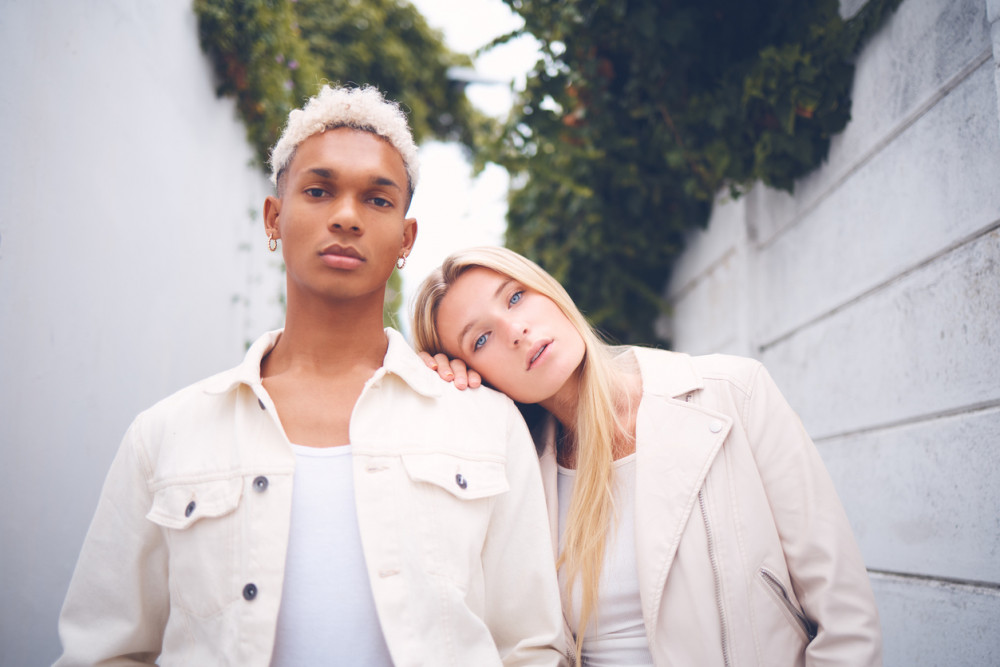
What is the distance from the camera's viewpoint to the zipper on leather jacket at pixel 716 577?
1.79 meters

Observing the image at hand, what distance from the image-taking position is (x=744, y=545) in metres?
1.83

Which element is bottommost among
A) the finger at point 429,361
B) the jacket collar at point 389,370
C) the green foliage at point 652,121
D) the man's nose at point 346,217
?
the jacket collar at point 389,370

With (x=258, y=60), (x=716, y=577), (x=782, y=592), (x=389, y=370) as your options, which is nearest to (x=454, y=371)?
(x=389, y=370)

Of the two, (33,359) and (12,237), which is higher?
(12,237)

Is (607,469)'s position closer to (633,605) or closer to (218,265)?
(633,605)

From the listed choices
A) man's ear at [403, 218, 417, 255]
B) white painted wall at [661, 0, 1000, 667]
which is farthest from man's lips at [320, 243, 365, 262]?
white painted wall at [661, 0, 1000, 667]

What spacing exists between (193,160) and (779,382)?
3210mm

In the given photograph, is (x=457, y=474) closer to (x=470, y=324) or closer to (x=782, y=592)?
(x=470, y=324)

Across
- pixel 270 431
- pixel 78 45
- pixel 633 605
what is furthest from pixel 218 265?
pixel 633 605

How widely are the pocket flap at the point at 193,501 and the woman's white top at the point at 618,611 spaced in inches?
38.9

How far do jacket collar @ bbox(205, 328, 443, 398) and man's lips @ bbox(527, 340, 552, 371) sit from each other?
0.31m

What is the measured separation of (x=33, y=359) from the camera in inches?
83.0

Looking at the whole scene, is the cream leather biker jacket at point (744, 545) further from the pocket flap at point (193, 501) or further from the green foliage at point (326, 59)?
the green foliage at point (326, 59)

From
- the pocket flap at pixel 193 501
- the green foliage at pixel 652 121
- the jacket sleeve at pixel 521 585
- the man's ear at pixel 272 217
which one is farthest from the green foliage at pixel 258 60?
the jacket sleeve at pixel 521 585
